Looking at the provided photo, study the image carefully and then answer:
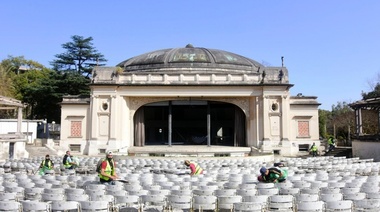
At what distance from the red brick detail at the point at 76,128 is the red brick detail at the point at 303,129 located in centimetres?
2174

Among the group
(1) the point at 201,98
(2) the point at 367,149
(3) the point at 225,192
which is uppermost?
(1) the point at 201,98

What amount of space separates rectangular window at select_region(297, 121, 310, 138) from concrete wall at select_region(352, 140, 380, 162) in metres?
6.38

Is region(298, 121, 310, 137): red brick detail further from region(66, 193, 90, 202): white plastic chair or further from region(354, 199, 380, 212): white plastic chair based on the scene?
region(66, 193, 90, 202): white plastic chair

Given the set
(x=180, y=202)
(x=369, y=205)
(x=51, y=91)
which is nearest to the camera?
(x=369, y=205)

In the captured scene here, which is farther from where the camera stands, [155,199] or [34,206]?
[155,199]

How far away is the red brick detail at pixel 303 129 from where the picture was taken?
3347 centimetres

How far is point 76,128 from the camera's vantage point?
33.4 m

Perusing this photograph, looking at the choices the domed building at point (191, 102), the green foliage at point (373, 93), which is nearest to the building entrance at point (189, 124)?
the domed building at point (191, 102)

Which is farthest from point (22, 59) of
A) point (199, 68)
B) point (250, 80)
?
point (250, 80)

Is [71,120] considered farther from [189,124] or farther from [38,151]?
[189,124]

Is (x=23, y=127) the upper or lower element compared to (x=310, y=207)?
upper

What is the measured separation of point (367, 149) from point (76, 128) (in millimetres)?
25908

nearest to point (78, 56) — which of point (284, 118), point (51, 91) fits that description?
point (51, 91)

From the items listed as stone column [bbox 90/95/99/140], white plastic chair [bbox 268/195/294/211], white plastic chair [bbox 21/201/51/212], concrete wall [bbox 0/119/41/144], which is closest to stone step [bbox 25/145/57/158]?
stone column [bbox 90/95/99/140]
